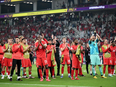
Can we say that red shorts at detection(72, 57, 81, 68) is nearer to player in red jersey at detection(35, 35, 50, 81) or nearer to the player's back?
player in red jersey at detection(35, 35, 50, 81)

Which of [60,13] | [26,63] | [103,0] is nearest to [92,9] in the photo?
[103,0]

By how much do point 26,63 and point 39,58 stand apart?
2211 millimetres

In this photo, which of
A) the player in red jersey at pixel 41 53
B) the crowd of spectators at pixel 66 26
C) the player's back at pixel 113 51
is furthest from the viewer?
the crowd of spectators at pixel 66 26

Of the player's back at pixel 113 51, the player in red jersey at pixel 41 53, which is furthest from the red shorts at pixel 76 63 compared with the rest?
the player's back at pixel 113 51

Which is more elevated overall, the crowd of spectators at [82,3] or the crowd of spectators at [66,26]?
the crowd of spectators at [82,3]

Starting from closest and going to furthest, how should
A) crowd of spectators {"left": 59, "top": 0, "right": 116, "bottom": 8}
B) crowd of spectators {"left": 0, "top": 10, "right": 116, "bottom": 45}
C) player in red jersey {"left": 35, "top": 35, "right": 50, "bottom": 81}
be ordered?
player in red jersey {"left": 35, "top": 35, "right": 50, "bottom": 81}, crowd of spectators {"left": 0, "top": 10, "right": 116, "bottom": 45}, crowd of spectators {"left": 59, "top": 0, "right": 116, "bottom": 8}

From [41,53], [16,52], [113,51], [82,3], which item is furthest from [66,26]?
[41,53]

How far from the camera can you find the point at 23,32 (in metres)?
39.9

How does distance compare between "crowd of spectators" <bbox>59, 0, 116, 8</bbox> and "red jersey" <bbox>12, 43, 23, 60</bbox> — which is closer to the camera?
"red jersey" <bbox>12, 43, 23, 60</bbox>

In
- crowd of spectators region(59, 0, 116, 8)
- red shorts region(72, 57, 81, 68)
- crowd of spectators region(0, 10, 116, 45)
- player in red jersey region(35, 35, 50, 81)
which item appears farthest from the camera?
crowd of spectators region(59, 0, 116, 8)

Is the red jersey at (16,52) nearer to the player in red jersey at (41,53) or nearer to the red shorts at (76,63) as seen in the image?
the player in red jersey at (41,53)

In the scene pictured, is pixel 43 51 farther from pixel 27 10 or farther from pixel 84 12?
pixel 27 10

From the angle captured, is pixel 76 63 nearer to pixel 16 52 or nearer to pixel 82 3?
pixel 16 52

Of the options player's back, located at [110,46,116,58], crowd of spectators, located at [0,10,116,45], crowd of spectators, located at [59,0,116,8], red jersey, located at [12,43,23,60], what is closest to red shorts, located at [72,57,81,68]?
red jersey, located at [12,43,23,60]
